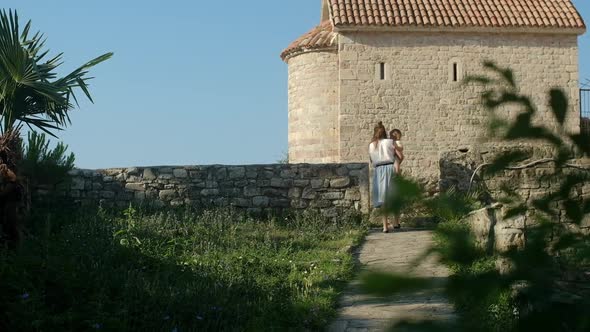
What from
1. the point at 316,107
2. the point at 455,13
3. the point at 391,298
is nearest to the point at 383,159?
the point at 316,107

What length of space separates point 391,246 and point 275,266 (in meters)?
2.05

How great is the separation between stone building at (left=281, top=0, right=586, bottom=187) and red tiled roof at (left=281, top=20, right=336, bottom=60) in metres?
0.05

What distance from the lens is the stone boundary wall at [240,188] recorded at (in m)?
13.4

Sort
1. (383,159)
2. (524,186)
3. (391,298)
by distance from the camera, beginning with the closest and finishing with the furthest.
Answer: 1. (391,298)
2. (524,186)
3. (383,159)

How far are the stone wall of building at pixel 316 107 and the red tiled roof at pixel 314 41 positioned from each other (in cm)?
18

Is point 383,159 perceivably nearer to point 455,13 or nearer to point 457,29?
point 457,29

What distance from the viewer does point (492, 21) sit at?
73.4ft

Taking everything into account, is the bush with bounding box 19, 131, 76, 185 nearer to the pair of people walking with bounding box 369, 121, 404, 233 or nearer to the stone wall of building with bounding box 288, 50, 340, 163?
the pair of people walking with bounding box 369, 121, 404, 233

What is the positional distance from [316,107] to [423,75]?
286 cm

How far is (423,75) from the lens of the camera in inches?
891

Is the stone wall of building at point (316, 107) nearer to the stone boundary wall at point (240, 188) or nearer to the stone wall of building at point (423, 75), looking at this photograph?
the stone wall of building at point (423, 75)

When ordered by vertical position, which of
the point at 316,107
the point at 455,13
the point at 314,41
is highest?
the point at 455,13

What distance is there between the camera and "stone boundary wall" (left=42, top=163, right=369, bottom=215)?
43.9ft

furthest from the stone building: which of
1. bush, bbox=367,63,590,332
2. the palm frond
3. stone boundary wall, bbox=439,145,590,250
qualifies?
bush, bbox=367,63,590,332
